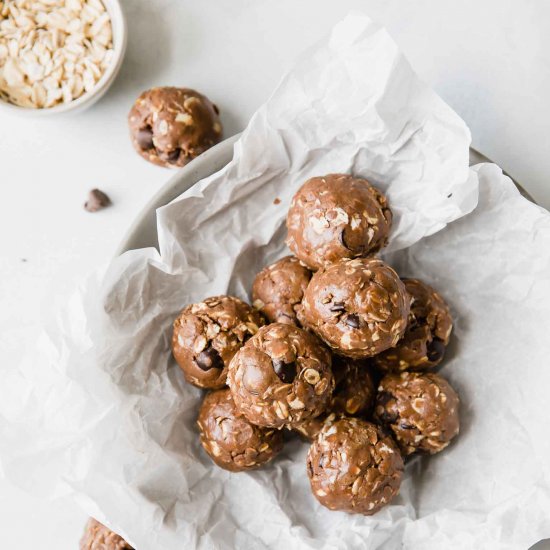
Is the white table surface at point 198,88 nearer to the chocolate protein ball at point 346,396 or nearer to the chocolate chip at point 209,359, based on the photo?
the chocolate chip at point 209,359

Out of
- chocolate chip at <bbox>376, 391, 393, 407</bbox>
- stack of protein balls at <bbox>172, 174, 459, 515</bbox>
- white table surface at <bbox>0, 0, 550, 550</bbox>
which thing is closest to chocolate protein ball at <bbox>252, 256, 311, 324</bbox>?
stack of protein balls at <bbox>172, 174, 459, 515</bbox>

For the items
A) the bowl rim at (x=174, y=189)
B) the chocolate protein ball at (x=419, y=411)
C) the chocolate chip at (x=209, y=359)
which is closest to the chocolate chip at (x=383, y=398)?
the chocolate protein ball at (x=419, y=411)

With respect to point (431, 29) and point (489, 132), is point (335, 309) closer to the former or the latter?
point (489, 132)

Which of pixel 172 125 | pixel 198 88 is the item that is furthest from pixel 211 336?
pixel 198 88

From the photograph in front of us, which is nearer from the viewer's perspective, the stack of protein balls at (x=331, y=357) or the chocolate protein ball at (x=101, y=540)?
the stack of protein balls at (x=331, y=357)

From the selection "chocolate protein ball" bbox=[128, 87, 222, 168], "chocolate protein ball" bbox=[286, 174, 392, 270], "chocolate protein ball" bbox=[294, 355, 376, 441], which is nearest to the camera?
"chocolate protein ball" bbox=[286, 174, 392, 270]

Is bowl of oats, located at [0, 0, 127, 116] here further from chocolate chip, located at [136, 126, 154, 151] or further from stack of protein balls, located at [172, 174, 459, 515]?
stack of protein balls, located at [172, 174, 459, 515]
